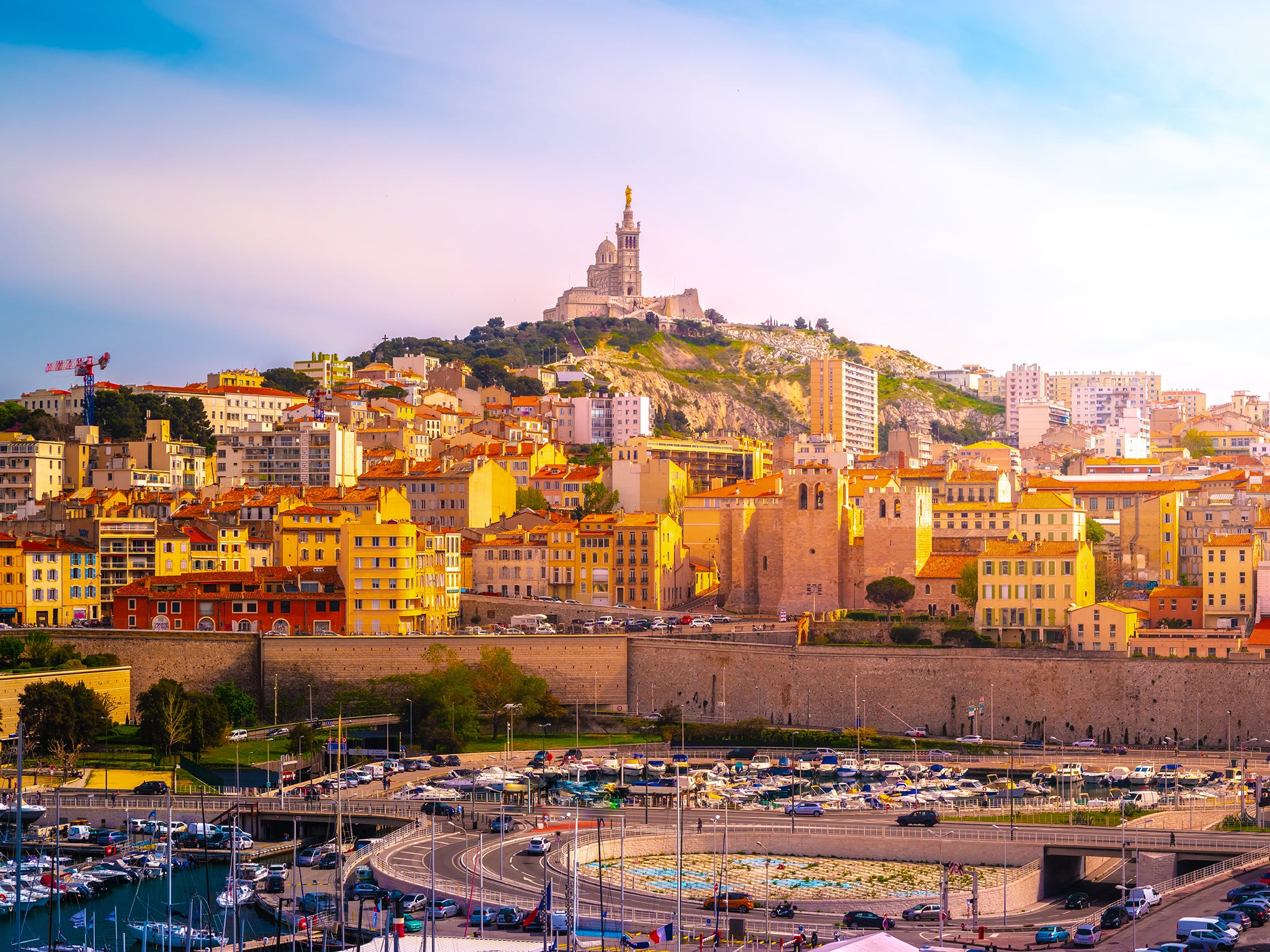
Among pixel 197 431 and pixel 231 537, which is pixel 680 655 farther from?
pixel 197 431

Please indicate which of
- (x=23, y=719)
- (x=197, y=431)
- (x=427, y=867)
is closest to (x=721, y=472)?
(x=197, y=431)

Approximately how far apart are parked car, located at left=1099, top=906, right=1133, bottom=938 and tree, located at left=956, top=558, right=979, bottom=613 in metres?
28.5

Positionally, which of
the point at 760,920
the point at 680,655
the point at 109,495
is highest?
the point at 109,495

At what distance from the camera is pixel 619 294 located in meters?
173

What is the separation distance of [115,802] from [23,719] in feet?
23.2

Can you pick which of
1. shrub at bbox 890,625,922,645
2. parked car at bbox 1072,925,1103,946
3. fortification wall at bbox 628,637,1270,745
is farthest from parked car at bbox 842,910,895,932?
shrub at bbox 890,625,922,645

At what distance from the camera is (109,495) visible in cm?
8350

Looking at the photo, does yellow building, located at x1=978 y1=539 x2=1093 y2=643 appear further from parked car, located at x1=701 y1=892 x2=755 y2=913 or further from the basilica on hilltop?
the basilica on hilltop

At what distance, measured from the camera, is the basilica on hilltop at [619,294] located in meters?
166

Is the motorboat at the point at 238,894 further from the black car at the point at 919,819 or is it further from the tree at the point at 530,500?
the tree at the point at 530,500

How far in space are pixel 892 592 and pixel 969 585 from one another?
2.83m

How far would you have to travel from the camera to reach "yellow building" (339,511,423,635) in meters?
67.4

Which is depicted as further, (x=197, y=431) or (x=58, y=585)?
(x=197, y=431)

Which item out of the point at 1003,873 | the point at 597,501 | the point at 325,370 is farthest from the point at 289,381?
the point at 1003,873
